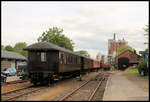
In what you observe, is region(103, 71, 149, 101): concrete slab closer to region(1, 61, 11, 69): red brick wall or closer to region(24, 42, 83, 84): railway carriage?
region(24, 42, 83, 84): railway carriage

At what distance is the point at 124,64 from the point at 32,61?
177 ft

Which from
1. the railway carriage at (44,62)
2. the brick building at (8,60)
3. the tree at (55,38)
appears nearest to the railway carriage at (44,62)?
the railway carriage at (44,62)

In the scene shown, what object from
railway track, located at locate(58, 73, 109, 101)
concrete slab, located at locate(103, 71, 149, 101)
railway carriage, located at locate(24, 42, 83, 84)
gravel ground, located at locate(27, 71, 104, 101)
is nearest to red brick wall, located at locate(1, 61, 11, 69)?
railway carriage, located at locate(24, 42, 83, 84)

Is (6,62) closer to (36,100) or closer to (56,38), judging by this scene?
(56,38)

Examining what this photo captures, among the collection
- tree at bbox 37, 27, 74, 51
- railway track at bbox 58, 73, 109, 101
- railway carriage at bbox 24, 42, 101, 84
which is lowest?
railway track at bbox 58, 73, 109, 101

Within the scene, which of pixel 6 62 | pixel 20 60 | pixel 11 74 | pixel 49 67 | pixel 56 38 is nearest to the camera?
pixel 49 67

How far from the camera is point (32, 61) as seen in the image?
18.8 metres

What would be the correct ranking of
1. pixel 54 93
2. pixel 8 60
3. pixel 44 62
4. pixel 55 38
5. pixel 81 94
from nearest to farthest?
pixel 81 94 < pixel 54 93 < pixel 44 62 < pixel 8 60 < pixel 55 38

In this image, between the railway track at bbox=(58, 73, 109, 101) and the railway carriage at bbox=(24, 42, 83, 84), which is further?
the railway carriage at bbox=(24, 42, 83, 84)

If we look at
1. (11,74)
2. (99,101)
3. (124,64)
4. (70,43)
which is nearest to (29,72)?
(99,101)

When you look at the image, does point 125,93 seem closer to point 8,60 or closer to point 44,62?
point 44,62

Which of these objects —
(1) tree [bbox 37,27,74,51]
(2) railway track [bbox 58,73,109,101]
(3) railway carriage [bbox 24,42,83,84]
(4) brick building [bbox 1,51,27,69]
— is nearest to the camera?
(2) railway track [bbox 58,73,109,101]

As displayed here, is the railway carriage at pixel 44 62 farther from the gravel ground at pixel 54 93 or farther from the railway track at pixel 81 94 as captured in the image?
the railway track at pixel 81 94

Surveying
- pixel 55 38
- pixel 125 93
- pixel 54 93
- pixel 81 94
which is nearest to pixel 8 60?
pixel 55 38
